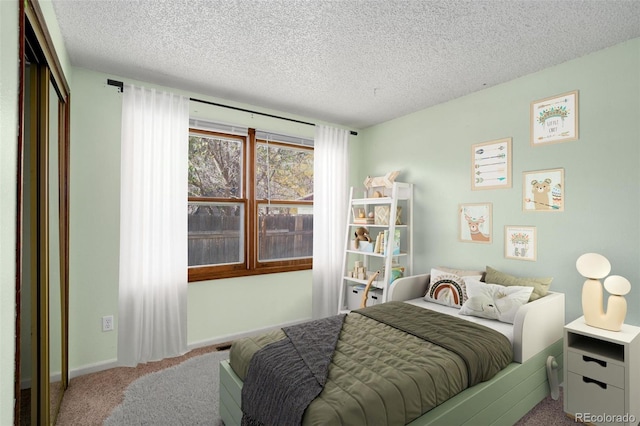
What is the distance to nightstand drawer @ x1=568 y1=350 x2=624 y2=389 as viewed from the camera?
1.92 meters

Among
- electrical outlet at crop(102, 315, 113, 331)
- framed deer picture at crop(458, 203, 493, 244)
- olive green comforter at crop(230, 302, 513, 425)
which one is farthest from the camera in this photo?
framed deer picture at crop(458, 203, 493, 244)

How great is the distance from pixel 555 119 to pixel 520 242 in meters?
1.02

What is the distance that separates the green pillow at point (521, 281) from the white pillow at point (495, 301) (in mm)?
99

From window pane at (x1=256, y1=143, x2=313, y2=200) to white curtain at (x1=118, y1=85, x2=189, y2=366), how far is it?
0.85m

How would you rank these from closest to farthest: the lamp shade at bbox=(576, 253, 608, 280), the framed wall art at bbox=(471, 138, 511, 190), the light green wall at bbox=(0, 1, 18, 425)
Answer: the light green wall at bbox=(0, 1, 18, 425) → the lamp shade at bbox=(576, 253, 608, 280) → the framed wall art at bbox=(471, 138, 511, 190)

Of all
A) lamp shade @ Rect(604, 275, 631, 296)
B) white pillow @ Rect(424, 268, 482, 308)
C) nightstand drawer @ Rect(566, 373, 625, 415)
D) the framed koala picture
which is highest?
the framed koala picture

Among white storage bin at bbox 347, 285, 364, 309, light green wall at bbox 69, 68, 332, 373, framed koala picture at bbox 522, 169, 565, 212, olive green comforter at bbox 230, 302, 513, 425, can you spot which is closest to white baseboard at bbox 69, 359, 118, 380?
light green wall at bbox 69, 68, 332, 373

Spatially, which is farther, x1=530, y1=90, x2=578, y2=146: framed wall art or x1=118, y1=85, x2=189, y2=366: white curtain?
x1=118, y1=85, x2=189, y2=366: white curtain

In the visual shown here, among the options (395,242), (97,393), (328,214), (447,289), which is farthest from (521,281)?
(97,393)

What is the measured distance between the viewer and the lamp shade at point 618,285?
204cm

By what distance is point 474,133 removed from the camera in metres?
3.13

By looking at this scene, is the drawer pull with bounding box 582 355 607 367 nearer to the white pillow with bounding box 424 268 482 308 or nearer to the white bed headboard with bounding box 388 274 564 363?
the white bed headboard with bounding box 388 274 564 363

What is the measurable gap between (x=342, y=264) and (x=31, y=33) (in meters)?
3.37

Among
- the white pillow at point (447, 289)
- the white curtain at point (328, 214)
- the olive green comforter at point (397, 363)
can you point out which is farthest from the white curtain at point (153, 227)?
the white pillow at point (447, 289)
